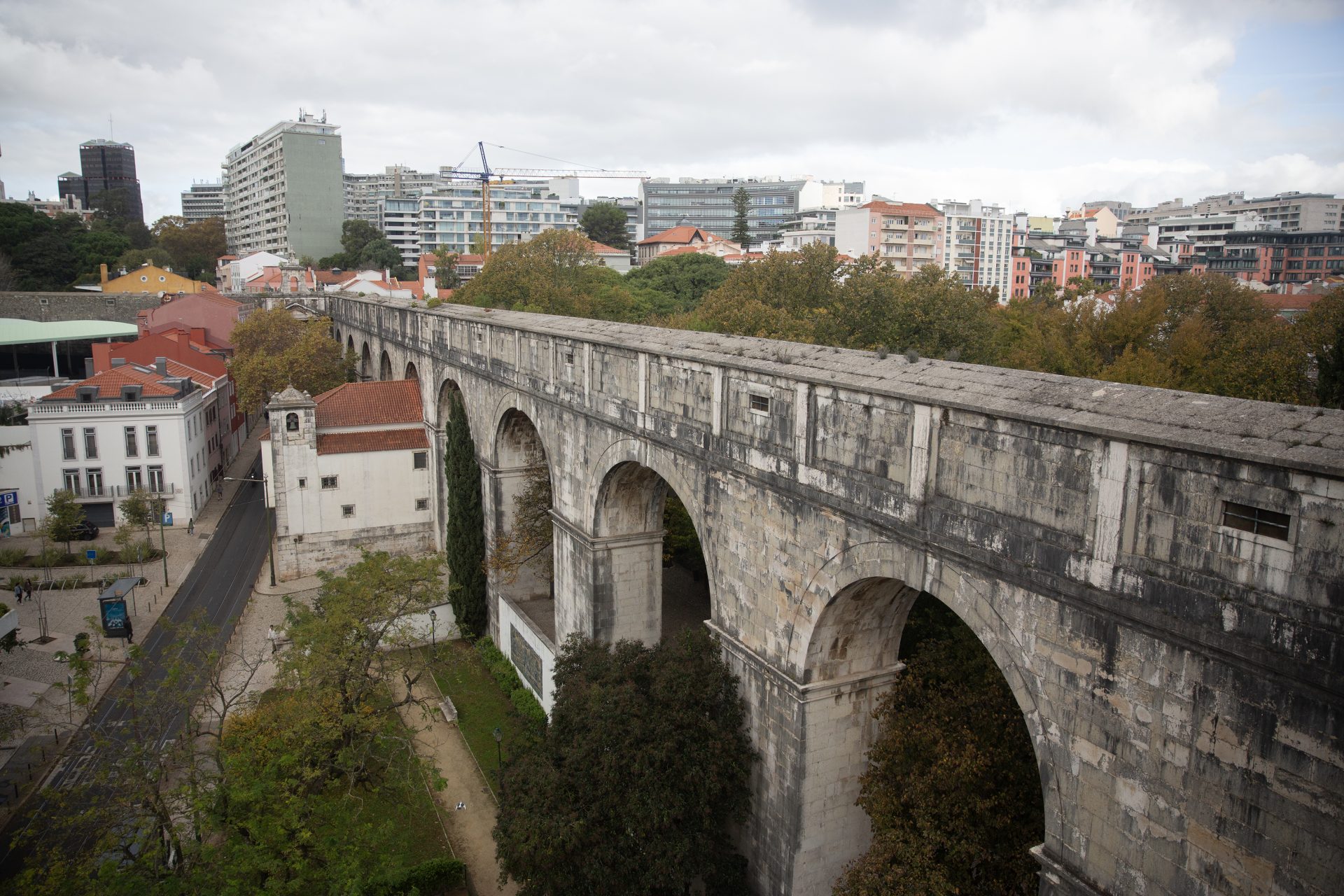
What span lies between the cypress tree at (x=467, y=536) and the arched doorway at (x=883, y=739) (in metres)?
16.5

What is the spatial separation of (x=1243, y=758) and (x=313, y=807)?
13.3m

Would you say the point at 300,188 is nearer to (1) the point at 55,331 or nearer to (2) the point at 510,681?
(1) the point at 55,331

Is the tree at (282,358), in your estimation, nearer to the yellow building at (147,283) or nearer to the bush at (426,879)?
the bush at (426,879)

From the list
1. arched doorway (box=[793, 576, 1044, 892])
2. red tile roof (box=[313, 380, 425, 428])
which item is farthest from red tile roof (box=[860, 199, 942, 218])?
arched doorway (box=[793, 576, 1044, 892])

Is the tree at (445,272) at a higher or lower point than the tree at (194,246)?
lower

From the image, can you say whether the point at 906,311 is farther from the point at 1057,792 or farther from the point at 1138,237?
the point at 1138,237

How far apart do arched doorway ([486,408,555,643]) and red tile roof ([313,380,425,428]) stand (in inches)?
369

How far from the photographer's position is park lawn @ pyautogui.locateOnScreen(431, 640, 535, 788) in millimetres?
22288

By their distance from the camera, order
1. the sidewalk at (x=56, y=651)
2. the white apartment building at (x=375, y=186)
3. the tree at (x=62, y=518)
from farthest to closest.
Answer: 1. the white apartment building at (x=375, y=186)
2. the tree at (x=62, y=518)
3. the sidewalk at (x=56, y=651)

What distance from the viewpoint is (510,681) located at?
25609mm

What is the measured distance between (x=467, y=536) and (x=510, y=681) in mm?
5160

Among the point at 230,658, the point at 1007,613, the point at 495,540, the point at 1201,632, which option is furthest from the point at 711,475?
the point at 230,658

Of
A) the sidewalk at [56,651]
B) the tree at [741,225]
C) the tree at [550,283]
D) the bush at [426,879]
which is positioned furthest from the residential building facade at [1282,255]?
the bush at [426,879]

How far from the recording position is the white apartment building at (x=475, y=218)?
121 meters
